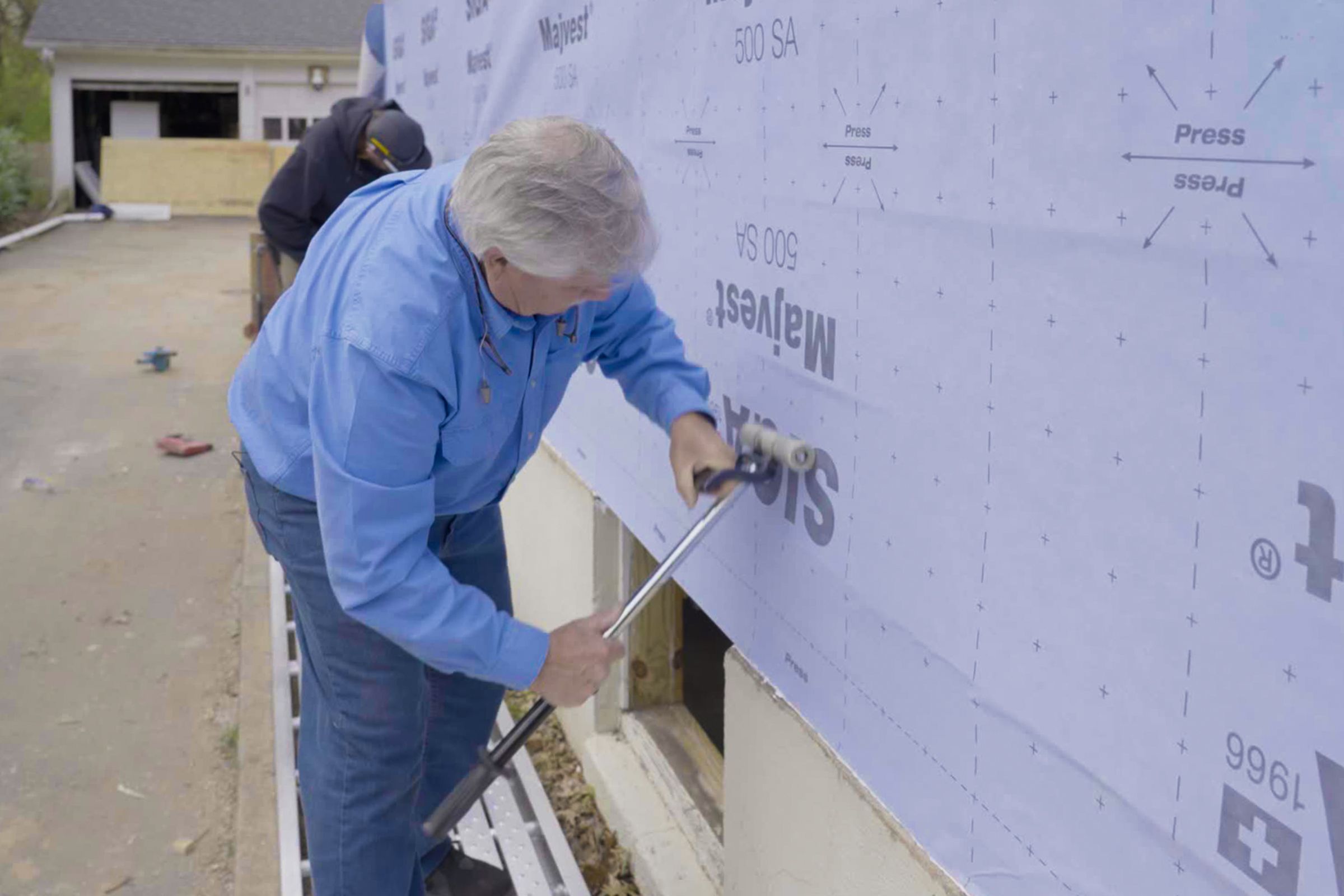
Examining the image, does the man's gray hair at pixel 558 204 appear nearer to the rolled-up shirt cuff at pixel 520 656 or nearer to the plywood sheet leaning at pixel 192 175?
the rolled-up shirt cuff at pixel 520 656

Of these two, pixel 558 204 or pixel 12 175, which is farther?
pixel 12 175

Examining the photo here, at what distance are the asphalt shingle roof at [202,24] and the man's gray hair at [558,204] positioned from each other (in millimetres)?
23515

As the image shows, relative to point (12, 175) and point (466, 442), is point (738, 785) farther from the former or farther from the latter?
point (12, 175)

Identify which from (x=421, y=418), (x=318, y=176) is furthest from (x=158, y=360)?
(x=421, y=418)

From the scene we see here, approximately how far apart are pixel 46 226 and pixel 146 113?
668cm

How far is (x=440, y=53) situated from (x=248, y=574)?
7.66 feet

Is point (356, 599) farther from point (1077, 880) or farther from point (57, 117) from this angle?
point (57, 117)

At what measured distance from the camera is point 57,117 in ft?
76.9

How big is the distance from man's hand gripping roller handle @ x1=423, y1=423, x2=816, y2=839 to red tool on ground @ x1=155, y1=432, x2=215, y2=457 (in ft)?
17.4

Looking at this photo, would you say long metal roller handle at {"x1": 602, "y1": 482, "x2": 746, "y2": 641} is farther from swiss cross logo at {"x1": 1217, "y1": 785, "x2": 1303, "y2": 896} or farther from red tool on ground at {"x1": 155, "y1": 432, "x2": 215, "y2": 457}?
red tool on ground at {"x1": 155, "y1": 432, "x2": 215, "y2": 457}

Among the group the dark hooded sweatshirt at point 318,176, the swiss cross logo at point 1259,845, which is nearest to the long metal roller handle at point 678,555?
the swiss cross logo at point 1259,845

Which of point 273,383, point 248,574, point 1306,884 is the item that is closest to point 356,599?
point 273,383

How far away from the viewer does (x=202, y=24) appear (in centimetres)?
2412

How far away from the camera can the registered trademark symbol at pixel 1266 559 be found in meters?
1.15
